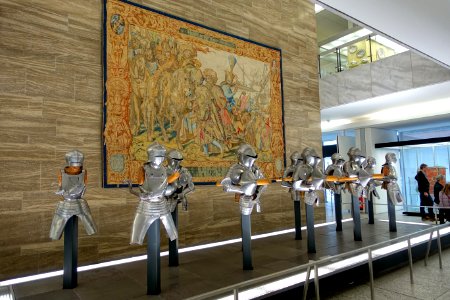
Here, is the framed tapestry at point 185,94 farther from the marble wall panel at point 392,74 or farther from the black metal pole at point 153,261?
the marble wall panel at point 392,74

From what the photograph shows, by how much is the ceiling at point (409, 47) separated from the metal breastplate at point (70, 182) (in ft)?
10.2

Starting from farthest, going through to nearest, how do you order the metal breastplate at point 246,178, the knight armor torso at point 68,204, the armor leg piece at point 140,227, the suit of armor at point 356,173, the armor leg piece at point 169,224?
the suit of armor at point 356,173
the metal breastplate at point 246,178
the knight armor torso at point 68,204
the armor leg piece at point 169,224
the armor leg piece at point 140,227

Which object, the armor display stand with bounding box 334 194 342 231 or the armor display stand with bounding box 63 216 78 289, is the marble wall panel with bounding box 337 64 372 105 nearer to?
the armor display stand with bounding box 334 194 342 231

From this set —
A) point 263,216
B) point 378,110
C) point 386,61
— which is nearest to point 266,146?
point 263,216

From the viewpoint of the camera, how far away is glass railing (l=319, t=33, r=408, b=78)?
28.8 feet

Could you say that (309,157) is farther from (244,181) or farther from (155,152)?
(155,152)

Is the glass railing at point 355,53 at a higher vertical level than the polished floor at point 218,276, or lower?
higher

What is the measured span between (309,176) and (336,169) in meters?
1.10

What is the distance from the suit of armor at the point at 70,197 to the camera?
3115 millimetres

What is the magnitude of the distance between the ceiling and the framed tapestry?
256cm

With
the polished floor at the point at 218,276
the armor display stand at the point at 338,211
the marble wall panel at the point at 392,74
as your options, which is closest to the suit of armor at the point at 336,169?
the armor display stand at the point at 338,211

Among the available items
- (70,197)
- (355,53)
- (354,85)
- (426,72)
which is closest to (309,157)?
(70,197)

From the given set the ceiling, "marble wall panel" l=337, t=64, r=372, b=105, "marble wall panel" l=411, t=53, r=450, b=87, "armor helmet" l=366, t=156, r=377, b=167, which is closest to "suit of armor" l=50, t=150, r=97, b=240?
the ceiling

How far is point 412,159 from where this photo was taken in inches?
429
